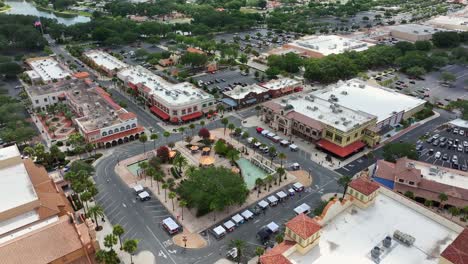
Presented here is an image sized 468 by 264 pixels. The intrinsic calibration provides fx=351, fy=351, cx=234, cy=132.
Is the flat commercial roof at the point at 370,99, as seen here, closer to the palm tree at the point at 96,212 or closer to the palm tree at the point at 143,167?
the palm tree at the point at 143,167

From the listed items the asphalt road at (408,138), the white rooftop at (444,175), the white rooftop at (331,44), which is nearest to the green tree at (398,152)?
the asphalt road at (408,138)

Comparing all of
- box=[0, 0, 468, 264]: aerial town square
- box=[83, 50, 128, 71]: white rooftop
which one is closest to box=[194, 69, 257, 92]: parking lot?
Result: box=[0, 0, 468, 264]: aerial town square

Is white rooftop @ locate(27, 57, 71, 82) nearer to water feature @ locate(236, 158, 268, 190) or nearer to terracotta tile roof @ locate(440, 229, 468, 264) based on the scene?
water feature @ locate(236, 158, 268, 190)

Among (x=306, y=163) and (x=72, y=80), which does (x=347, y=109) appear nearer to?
(x=306, y=163)

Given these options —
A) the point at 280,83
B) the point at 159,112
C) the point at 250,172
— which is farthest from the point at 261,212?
the point at 280,83

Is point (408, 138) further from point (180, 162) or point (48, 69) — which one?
point (48, 69)
